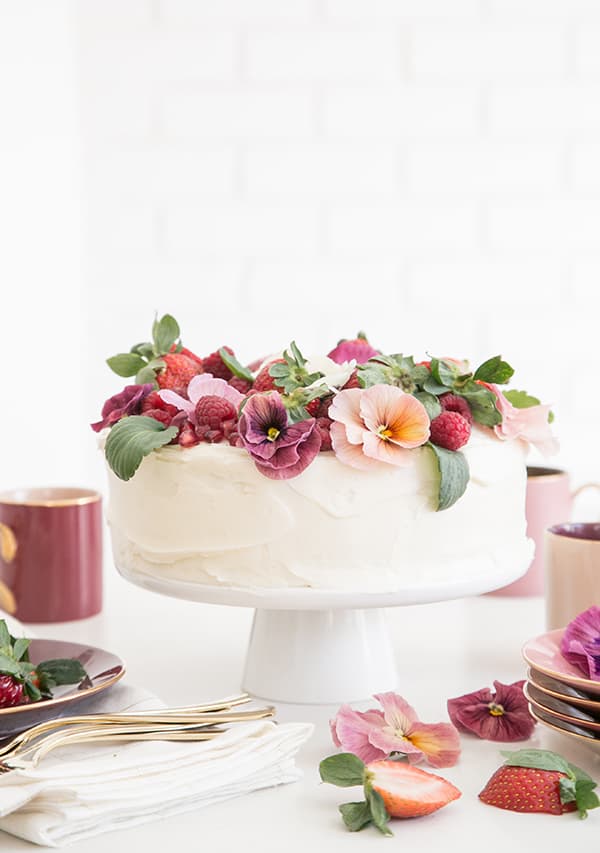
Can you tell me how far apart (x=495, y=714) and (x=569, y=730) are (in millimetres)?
123

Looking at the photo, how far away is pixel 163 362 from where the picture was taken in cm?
120

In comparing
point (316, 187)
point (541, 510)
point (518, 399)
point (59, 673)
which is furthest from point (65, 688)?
point (316, 187)

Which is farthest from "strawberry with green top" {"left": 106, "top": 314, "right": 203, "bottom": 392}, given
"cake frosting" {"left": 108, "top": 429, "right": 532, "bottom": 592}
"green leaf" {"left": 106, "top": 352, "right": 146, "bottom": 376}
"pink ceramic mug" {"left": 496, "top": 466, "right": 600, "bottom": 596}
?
"pink ceramic mug" {"left": 496, "top": 466, "right": 600, "bottom": 596}

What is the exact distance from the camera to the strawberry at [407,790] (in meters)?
0.86

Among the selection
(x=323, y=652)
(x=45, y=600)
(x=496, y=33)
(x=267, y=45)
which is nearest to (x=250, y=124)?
(x=267, y=45)

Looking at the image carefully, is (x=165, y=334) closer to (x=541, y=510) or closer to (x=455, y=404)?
(x=455, y=404)

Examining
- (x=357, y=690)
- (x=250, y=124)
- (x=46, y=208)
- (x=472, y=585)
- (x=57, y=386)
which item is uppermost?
(x=250, y=124)

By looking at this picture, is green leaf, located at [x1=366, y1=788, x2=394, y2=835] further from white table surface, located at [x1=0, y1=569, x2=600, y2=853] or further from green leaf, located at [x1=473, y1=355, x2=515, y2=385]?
green leaf, located at [x1=473, y1=355, x2=515, y2=385]

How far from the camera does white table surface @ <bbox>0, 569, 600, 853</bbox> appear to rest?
841mm

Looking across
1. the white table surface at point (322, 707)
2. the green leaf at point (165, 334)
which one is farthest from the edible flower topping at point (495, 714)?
the green leaf at point (165, 334)

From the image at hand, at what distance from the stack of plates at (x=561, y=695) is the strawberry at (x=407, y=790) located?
0.43 ft

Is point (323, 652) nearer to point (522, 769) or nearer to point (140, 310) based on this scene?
point (522, 769)

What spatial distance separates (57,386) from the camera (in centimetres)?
253

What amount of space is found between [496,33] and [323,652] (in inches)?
67.3
